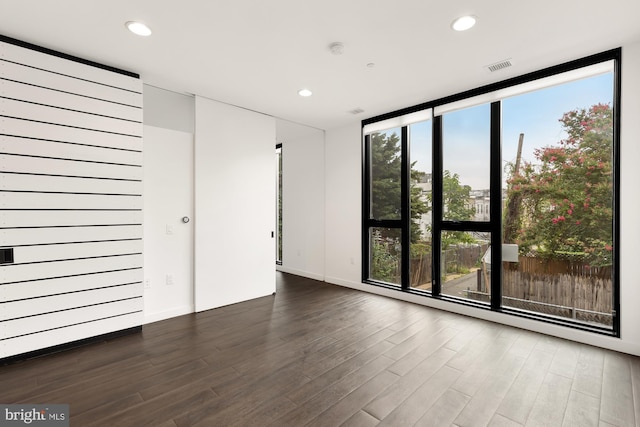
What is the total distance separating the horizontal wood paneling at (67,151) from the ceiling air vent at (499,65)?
3.84 metres

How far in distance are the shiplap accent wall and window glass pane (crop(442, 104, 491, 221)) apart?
378 centimetres

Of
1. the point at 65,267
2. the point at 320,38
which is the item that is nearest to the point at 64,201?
the point at 65,267

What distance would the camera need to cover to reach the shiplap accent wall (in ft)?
8.24

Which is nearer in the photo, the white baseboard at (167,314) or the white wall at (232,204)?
the white baseboard at (167,314)

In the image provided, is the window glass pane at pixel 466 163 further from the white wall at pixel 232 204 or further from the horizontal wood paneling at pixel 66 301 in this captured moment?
the horizontal wood paneling at pixel 66 301

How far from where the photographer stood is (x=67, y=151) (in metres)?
2.76

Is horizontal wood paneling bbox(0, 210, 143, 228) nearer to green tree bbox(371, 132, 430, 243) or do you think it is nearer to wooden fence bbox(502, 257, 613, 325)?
green tree bbox(371, 132, 430, 243)

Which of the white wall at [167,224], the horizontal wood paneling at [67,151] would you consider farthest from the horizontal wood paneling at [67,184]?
the white wall at [167,224]

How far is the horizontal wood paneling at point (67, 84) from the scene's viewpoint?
99.3 inches

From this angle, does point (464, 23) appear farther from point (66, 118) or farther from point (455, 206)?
point (66, 118)

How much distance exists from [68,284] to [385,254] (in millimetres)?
3957

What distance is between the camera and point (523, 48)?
2707 mm

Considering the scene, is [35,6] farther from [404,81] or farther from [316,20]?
[404,81]

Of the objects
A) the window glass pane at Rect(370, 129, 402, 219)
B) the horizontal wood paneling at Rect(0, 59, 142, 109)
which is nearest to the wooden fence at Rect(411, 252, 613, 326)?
the window glass pane at Rect(370, 129, 402, 219)
